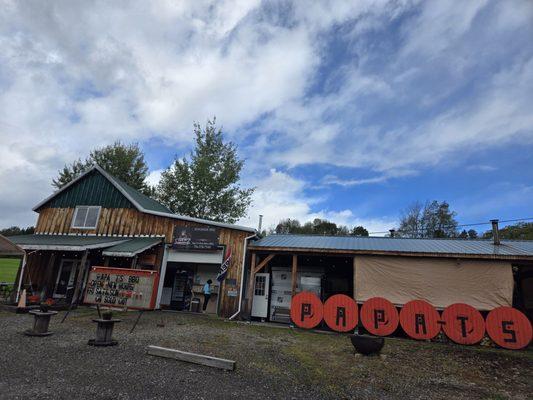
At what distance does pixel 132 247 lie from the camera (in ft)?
50.5

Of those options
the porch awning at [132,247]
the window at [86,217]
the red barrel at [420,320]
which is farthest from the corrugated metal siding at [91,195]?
the red barrel at [420,320]

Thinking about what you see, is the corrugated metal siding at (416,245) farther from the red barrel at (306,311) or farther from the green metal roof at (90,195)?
the green metal roof at (90,195)

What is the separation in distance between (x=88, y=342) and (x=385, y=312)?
9.67m

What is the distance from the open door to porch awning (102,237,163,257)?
5393 mm

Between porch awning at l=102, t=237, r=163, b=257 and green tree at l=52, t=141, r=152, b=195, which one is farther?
green tree at l=52, t=141, r=152, b=195

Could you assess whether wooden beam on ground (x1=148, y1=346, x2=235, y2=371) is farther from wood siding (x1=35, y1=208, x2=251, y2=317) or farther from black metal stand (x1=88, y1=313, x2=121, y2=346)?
wood siding (x1=35, y1=208, x2=251, y2=317)

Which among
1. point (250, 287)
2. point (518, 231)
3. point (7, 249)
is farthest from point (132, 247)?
point (518, 231)

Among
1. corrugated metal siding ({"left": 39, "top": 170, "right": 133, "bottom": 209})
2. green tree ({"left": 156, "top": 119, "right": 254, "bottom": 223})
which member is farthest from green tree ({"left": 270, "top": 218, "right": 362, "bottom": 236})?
corrugated metal siding ({"left": 39, "top": 170, "right": 133, "bottom": 209})

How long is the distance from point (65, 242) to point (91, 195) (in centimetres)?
378

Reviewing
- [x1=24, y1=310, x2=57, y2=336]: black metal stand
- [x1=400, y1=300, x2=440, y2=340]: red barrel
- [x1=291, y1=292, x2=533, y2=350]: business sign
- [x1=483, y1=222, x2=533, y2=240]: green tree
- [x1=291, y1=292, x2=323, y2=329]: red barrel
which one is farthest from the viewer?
[x1=483, y1=222, x2=533, y2=240]: green tree

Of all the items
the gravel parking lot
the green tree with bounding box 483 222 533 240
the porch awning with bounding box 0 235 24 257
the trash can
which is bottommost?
the gravel parking lot

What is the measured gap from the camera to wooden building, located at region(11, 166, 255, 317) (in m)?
15.6

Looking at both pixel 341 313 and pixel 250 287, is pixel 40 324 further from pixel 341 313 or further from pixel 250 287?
pixel 341 313

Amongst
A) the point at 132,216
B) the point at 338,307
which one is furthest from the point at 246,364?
the point at 132,216
